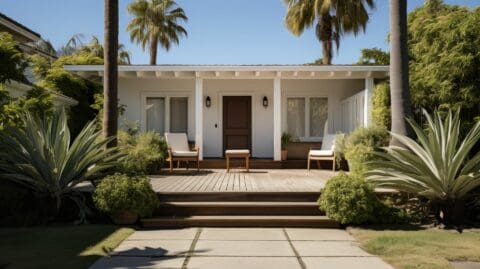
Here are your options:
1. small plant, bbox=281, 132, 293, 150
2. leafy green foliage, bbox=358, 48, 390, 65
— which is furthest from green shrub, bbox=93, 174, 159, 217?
leafy green foliage, bbox=358, 48, 390, 65

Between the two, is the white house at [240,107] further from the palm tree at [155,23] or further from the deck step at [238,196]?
the palm tree at [155,23]

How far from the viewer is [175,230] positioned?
21.7ft

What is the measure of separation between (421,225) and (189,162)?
24.6ft

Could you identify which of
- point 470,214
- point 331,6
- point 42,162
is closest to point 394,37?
point 470,214

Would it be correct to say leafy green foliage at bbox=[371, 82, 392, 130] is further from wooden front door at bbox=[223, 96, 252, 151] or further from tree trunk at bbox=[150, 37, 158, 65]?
tree trunk at bbox=[150, 37, 158, 65]

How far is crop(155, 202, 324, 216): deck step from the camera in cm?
723

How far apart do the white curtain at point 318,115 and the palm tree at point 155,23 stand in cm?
1559

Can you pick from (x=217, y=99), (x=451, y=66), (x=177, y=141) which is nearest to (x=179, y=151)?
(x=177, y=141)

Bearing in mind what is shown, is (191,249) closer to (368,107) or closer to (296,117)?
(368,107)

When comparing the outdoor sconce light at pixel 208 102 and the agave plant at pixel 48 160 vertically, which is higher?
the outdoor sconce light at pixel 208 102

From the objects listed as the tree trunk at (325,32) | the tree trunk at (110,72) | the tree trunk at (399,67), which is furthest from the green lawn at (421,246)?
the tree trunk at (325,32)

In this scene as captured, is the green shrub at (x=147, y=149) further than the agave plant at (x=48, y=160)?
Yes

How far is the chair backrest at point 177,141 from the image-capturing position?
12.4 meters

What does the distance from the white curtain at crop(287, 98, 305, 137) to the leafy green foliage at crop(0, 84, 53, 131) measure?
8109 millimetres
